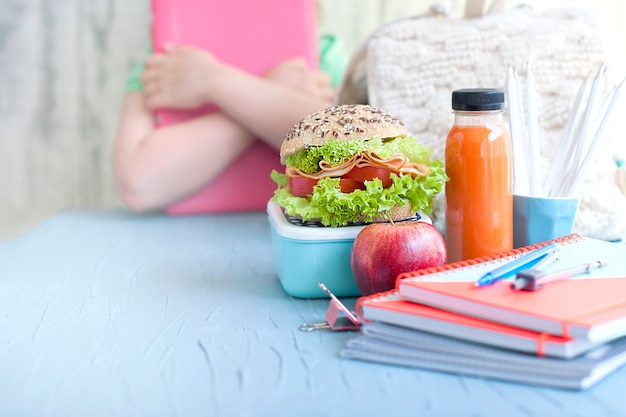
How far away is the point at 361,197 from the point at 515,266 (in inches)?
7.8

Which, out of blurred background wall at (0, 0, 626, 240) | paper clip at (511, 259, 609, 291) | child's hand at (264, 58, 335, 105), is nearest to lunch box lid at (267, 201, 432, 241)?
paper clip at (511, 259, 609, 291)

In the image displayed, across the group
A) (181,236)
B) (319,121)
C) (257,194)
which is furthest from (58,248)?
(319,121)

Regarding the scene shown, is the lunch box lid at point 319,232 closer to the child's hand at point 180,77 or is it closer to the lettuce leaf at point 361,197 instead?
the lettuce leaf at point 361,197

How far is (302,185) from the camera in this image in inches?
36.2

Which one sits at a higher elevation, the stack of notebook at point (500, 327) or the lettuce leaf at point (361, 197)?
the lettuce leaf at point (361, 197)

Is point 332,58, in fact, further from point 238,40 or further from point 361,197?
point 361,197

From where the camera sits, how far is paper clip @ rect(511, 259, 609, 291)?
0.71 metres

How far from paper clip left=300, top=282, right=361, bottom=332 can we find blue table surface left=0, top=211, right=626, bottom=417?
0.03 ft

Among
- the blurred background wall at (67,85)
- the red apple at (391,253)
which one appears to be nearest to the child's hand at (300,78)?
the blurred background wall at (67,85)

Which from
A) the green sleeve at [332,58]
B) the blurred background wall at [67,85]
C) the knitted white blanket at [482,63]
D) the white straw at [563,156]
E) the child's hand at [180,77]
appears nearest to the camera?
the white straw at [563,156]

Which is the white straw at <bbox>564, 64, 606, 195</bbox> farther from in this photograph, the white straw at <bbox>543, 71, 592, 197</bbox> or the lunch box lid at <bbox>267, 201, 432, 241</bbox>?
the lunch box lid at <bbox>267, 201, 432, 241</bbox>

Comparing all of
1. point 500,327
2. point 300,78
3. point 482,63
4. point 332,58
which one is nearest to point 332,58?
point 332,58

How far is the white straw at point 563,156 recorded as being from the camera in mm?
983

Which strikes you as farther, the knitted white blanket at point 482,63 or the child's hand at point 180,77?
the child's hand at point 180,77
